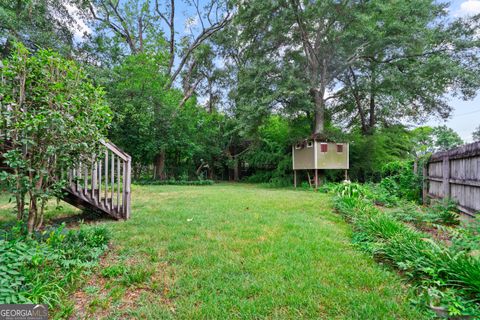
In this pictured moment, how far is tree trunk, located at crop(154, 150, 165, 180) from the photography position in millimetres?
13939

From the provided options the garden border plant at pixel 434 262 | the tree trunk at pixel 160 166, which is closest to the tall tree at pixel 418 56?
the garden border plant at pixel 434 262

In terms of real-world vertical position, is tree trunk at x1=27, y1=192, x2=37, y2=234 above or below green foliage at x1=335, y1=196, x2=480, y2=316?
above

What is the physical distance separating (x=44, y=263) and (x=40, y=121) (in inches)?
54.2

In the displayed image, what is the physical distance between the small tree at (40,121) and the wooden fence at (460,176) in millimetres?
5259

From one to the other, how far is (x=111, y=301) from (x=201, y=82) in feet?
59.8

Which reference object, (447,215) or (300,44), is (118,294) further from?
(300,44)

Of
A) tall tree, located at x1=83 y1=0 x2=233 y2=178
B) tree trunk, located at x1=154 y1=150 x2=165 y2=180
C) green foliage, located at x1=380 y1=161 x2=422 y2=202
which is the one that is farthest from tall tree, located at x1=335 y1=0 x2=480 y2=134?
tree trunk, located at x1=154 y1=150 x2=165 y2=180

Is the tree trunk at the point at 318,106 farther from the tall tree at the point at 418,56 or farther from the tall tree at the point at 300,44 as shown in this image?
the tall tree at the point at 418,56

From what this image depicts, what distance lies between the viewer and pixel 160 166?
1408 cm

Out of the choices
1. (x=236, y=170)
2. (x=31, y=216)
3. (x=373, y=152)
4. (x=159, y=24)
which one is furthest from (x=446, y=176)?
(x=159, y=24)

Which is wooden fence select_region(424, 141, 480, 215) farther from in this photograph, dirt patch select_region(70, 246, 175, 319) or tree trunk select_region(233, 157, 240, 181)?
tree trunk select_region(233, 157, 240, 181)

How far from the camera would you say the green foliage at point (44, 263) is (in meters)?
1.70

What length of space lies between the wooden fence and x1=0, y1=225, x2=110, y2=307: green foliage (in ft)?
16.5

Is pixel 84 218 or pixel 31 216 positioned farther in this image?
pixel 84 218
